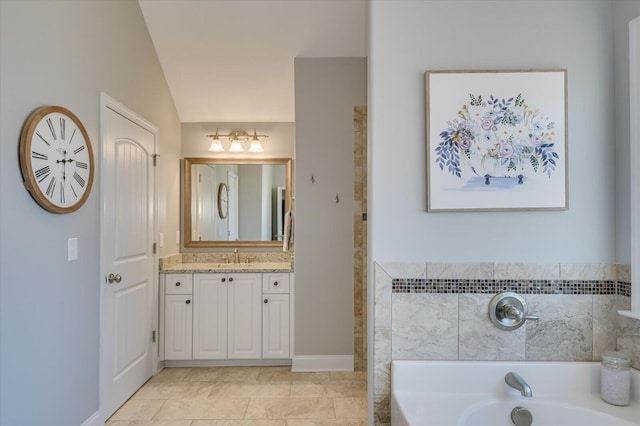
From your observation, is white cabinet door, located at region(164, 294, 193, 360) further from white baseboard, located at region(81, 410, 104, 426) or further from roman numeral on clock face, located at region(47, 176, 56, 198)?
roman numeral on clock face, located at region(47, 176, 56, 198)

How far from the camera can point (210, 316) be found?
3.44 m

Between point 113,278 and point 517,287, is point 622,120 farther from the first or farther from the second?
point 113,278

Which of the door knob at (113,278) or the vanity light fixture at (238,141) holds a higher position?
the vanity light fixture at (238,141)

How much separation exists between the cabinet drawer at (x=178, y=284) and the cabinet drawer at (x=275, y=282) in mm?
655

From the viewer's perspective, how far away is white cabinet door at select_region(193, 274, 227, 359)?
11.3ft

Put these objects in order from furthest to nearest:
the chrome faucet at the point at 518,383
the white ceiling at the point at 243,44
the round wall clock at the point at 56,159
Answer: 1. the white ceiling at the point at 243,44
2. the round wall clock at the point at 56,159
3. the chrome faucet at the point at 518,383

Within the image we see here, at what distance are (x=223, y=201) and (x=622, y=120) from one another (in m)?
3.29

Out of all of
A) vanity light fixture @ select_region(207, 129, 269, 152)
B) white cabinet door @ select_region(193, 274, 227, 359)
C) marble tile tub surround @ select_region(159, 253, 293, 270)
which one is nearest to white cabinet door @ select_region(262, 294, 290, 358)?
white cabinet door @ select_region(193, 274, 227, 359)

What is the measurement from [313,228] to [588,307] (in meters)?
2.13

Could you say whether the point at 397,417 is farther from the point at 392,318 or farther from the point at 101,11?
the point at 101,11

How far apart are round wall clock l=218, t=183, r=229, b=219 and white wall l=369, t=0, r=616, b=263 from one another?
2555mm

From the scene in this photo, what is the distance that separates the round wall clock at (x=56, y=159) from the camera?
183cm

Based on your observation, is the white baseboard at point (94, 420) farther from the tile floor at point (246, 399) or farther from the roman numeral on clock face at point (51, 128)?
the roman numeral on clock face at point (51, 128)

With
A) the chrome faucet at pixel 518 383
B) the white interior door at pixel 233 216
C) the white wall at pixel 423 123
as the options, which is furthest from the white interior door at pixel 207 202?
the chrome faucet at pixel 518 383
